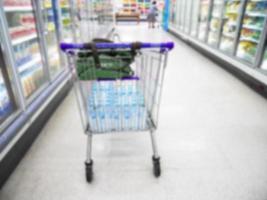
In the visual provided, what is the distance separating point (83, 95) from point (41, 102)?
3.16ft

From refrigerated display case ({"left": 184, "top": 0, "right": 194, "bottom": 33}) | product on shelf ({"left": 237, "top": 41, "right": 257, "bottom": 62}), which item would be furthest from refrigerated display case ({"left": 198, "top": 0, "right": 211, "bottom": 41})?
product on shelf ({"left": 237, "top": 41, "right": 257, "bottom": 62})

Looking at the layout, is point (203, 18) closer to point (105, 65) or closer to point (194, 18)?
point (194, 18)

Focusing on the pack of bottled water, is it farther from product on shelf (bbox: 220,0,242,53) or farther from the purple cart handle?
product on shelf (bbox: 220,0,242,53)

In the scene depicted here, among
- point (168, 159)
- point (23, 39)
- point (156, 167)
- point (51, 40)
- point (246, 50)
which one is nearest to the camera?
point (156, 167)

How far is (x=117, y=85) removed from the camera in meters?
1.39

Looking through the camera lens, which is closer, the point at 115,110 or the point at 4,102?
the point at 115,110

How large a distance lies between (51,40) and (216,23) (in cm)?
401

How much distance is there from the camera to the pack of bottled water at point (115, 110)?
143 centimetres

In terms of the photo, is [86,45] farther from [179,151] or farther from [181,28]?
[181,28]

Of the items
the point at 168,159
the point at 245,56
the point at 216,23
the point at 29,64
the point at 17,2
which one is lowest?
the point at 168,159

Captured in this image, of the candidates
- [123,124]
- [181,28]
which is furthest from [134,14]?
[123,124]

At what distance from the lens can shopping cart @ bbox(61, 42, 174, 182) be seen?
119cm

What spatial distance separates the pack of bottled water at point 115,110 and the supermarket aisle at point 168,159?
39cm

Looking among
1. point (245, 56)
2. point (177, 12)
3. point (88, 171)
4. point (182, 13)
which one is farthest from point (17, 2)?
point (177, 12)
